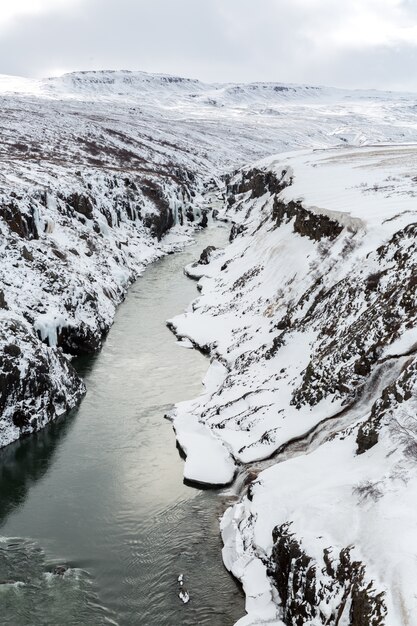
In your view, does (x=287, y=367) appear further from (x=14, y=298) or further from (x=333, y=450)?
(x=14, y=298)

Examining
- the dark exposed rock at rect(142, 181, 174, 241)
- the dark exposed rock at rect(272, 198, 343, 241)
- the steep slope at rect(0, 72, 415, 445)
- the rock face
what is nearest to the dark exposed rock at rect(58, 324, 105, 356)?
the steep slope at rect(0, 72, 415, 445)

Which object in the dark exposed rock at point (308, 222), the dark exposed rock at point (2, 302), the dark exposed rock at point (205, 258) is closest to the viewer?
the dark exposed rock at point (2, 302)

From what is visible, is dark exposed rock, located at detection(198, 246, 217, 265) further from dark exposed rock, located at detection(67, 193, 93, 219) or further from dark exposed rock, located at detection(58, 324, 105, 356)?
dark exposed rock, located at detection(58, 324, 105, 356)

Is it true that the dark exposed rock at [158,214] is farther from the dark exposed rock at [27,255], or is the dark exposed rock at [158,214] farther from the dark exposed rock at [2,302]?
the dark exposed rock at [2,302]

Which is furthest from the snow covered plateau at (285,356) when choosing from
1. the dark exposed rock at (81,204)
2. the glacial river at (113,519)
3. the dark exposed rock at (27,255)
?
the glacial river at (113,519)

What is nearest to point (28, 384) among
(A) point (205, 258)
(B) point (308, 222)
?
(B) point (308, 222)

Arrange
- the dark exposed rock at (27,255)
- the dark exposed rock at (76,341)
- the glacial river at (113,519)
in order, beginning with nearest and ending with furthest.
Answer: the glacial river at (113,519) < the dark exposed rock at (76,341) < the dark exposed rock at (27,255)

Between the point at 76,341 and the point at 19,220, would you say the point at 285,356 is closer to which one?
the point at 76,341
